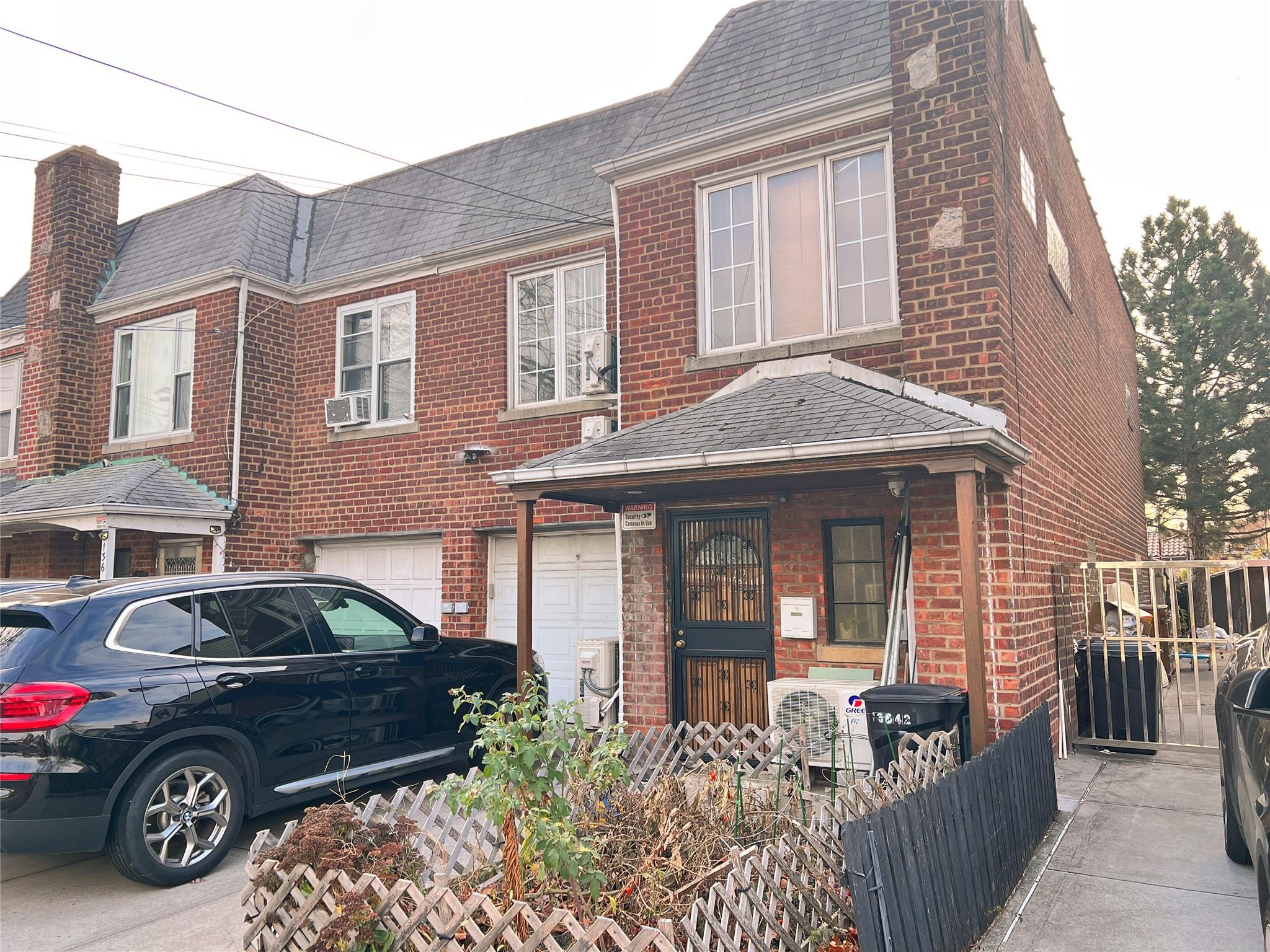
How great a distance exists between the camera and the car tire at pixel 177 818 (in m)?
5.01

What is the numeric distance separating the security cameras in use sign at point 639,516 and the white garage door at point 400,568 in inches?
154

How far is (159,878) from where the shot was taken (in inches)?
200

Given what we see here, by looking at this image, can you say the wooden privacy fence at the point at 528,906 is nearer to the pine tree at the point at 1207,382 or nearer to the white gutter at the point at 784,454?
the white gutter at the point at 784,454

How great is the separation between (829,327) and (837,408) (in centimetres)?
145

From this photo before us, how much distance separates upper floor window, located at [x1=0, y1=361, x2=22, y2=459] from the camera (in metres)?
15.8

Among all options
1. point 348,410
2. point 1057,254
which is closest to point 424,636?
point 348,410

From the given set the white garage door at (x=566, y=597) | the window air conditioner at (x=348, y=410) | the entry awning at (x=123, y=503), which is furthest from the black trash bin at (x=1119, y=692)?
the entry awning at (x=123, y=503)

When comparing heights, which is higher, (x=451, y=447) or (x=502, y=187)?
(x=502, y=187)

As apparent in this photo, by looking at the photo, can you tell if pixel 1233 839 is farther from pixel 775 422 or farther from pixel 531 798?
Result: pixel 531 798

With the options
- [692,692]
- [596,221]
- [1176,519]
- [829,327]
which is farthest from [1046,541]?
[1176,519]

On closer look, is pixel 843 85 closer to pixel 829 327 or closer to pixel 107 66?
pixel 829 327

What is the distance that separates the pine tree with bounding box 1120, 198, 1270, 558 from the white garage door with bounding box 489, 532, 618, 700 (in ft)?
67.9

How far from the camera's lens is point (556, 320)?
431 inches

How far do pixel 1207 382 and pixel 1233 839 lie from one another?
23794mm
